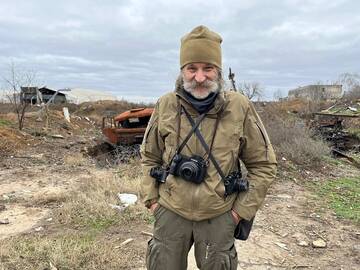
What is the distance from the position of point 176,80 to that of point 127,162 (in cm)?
803

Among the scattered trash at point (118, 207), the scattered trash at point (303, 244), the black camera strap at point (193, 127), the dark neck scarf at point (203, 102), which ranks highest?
the dark neck scarf at point (203, 102)

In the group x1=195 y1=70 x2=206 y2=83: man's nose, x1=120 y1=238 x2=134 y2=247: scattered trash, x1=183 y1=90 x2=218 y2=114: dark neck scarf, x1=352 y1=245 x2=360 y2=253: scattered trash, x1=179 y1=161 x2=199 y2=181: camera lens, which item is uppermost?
x1=195 y1=70 x2=206 y2=83: man's nose

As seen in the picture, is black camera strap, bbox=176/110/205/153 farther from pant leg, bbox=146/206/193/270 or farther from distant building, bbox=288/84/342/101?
distant building, bbox=288/84/342/101

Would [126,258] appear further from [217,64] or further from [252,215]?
[217,64]

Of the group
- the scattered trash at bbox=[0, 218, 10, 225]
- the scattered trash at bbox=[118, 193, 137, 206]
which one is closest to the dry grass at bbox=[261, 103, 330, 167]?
the scattered trash at bbox=[118, 193, 137, 206]

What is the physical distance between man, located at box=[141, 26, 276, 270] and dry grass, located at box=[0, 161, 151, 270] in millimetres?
1772

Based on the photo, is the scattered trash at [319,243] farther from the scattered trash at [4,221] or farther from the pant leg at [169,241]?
the scattered trash at [4,221]

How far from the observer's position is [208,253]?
244 centimetres

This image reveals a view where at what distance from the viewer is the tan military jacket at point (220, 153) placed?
2.35 m

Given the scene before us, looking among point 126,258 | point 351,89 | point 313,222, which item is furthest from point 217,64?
point 351,89

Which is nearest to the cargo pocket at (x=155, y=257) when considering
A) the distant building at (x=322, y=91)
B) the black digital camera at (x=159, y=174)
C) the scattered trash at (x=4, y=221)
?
the black digital camera at (x=159, y=174)

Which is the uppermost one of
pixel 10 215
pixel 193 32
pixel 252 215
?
pixel 193 32

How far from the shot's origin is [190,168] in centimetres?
229

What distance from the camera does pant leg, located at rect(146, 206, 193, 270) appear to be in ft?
8.06
